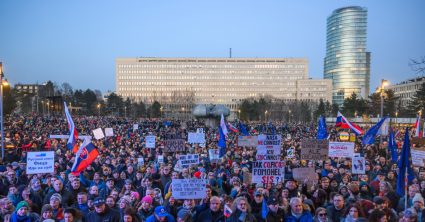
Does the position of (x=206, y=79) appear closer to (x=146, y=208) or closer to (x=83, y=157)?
(x=83, y=157)

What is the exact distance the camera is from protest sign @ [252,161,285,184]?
8188 millimetres

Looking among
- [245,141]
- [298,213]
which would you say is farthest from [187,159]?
[245,141]

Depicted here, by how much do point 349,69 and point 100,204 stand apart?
185m

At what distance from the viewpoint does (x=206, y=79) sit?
154000mm

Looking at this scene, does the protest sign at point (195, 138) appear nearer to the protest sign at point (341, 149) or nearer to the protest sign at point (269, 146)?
the protest sign at point (341, 149)

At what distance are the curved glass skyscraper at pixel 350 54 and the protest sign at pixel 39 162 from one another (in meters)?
171

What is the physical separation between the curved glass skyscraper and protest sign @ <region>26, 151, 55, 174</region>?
171 meters

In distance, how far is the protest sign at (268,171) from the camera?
→ 8.19 meters

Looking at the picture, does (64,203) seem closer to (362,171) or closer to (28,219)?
(28,219)

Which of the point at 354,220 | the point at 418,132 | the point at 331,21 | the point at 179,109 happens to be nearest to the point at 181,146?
the point at 354,220

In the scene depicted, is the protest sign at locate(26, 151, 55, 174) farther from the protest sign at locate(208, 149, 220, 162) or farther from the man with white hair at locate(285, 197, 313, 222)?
the man with white hair at locate(285, 197, 313, 222)

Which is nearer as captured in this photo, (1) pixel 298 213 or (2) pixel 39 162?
(1) pixel 298 213

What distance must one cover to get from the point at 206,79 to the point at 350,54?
7259cm

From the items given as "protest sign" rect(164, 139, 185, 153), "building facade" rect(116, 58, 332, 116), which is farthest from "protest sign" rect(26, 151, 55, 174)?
"building facade" rect(116, 58, 332, 116)
